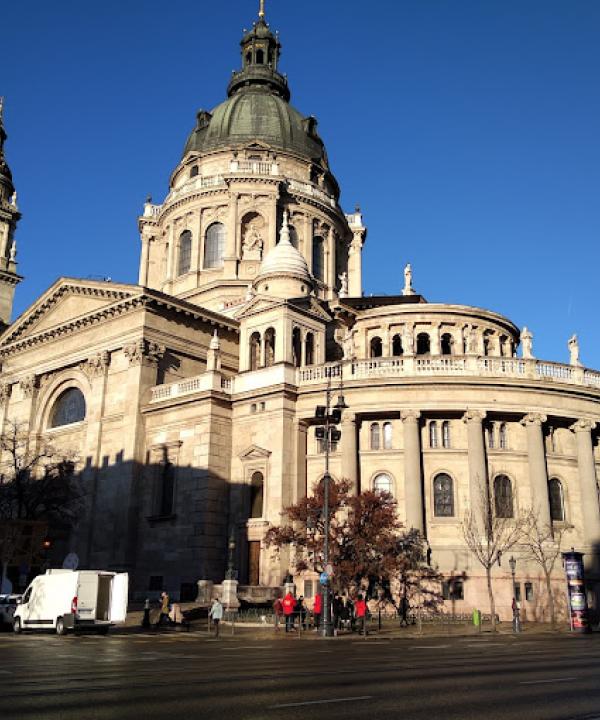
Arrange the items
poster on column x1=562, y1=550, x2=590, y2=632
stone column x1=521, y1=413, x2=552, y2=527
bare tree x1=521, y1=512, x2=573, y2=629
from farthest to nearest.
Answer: stone column x1=521, y1=413, x2=552, y2=527 → bare tree x1=521, y1=512, x2=573, y2=629 → poster on column x1=562, y1=550, x2=590, y2=632

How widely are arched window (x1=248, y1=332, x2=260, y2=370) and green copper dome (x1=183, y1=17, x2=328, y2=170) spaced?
2784cm

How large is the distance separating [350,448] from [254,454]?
5270mm

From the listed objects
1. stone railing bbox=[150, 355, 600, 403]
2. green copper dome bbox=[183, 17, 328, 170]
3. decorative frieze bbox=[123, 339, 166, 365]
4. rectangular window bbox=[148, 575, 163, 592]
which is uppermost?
green copper dome bbox=[183, 17, 328, 170]

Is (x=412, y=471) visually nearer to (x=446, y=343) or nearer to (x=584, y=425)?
(x=584, y=425)

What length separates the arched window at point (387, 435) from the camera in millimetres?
41156

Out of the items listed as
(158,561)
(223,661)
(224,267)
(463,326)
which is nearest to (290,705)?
(223,661)

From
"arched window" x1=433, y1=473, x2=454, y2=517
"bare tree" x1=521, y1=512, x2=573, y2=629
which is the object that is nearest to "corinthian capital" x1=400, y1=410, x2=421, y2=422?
"arched window" x1=433, y1=473, x2=454, y2=517

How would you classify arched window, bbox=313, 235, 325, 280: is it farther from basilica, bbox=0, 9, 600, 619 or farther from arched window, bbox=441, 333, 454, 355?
arched window, bbox=441, 333, 454, 355

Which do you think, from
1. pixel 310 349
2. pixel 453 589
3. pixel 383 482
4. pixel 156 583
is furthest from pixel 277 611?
pixel 310 349

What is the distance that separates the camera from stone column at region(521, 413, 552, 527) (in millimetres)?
38406

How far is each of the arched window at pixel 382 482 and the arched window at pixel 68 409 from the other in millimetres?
20644

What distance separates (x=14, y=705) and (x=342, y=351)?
42.8 m

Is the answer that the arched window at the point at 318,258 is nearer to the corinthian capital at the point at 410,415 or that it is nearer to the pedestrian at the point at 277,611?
the corinthian capital at the point at 410,415

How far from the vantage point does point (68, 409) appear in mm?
52875
